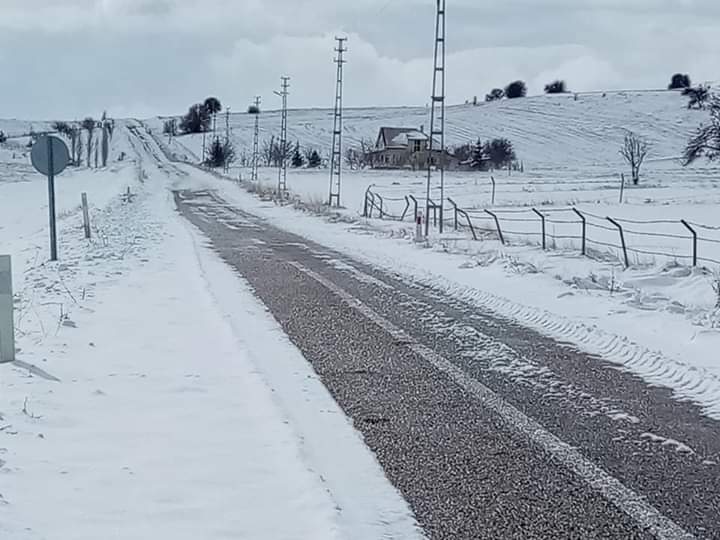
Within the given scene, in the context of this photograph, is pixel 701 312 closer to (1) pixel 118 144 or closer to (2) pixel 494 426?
(2) pixel 494 426

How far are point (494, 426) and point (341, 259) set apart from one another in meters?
13.4

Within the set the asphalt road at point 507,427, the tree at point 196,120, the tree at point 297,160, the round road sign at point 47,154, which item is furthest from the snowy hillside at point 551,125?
the asphalt road at point 507,427

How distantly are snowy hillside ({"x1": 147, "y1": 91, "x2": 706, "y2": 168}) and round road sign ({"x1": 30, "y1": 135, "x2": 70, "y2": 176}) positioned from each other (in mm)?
101460

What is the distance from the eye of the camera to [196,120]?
7274 inches

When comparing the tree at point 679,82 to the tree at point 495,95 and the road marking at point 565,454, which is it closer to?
the tree at point 495,95

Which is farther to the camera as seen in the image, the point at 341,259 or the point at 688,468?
the point at 341,259

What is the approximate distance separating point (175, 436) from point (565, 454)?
2708 mm

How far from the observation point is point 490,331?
11.4 m

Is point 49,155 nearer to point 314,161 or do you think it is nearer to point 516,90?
point 314,161

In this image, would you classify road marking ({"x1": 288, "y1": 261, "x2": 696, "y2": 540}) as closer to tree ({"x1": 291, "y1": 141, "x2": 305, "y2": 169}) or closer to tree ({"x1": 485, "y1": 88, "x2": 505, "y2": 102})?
tree ({"x1": 291, "y1": 141, "x2": 305, "y2": 169})

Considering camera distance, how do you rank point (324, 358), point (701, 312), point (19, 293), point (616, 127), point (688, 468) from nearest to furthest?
1. point (688, 468)
2. point (324, 358)
3. point (701, 312)
4. point (19, 293)
5. point (616, 127)

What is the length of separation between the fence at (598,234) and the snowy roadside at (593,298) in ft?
4.83

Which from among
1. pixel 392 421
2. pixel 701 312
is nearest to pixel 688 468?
pixel 392 421

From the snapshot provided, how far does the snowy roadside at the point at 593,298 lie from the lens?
9516 millimetres
